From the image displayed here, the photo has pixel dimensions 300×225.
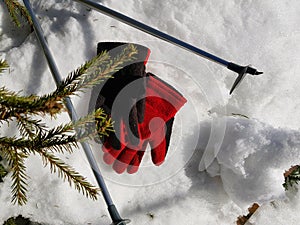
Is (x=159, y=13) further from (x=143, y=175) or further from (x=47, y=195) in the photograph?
(x=47, y=195)

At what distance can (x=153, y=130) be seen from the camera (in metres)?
1.17

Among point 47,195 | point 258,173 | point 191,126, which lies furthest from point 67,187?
point 258,173

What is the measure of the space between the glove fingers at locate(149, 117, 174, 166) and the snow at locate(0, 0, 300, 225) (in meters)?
0.04

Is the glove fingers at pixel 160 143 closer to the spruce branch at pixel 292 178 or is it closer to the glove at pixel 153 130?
the glove at pixel 153 130

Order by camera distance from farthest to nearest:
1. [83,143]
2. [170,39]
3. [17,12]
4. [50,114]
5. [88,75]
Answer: [17,12] < [170,39] < [83,143] < [88,75] < [50,114]

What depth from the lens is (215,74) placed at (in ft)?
4.18

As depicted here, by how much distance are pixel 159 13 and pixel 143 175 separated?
0.61 m

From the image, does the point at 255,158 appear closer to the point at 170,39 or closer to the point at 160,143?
the point at 160,143

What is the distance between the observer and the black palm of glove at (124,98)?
3.70ft

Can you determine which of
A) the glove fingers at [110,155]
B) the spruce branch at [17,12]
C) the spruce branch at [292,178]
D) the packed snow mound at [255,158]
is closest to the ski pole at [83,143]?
the spruce branch at [17,12]

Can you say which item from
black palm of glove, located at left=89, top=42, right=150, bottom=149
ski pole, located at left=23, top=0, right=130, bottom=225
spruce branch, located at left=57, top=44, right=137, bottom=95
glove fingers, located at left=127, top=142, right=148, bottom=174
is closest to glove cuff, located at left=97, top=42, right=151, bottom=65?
black palm of glove, located at left=89, top=42, right=150, bottom=149

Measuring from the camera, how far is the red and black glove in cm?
113

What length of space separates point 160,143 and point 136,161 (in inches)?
4.0

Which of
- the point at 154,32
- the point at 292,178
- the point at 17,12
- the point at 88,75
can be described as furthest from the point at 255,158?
the point at 17,12
